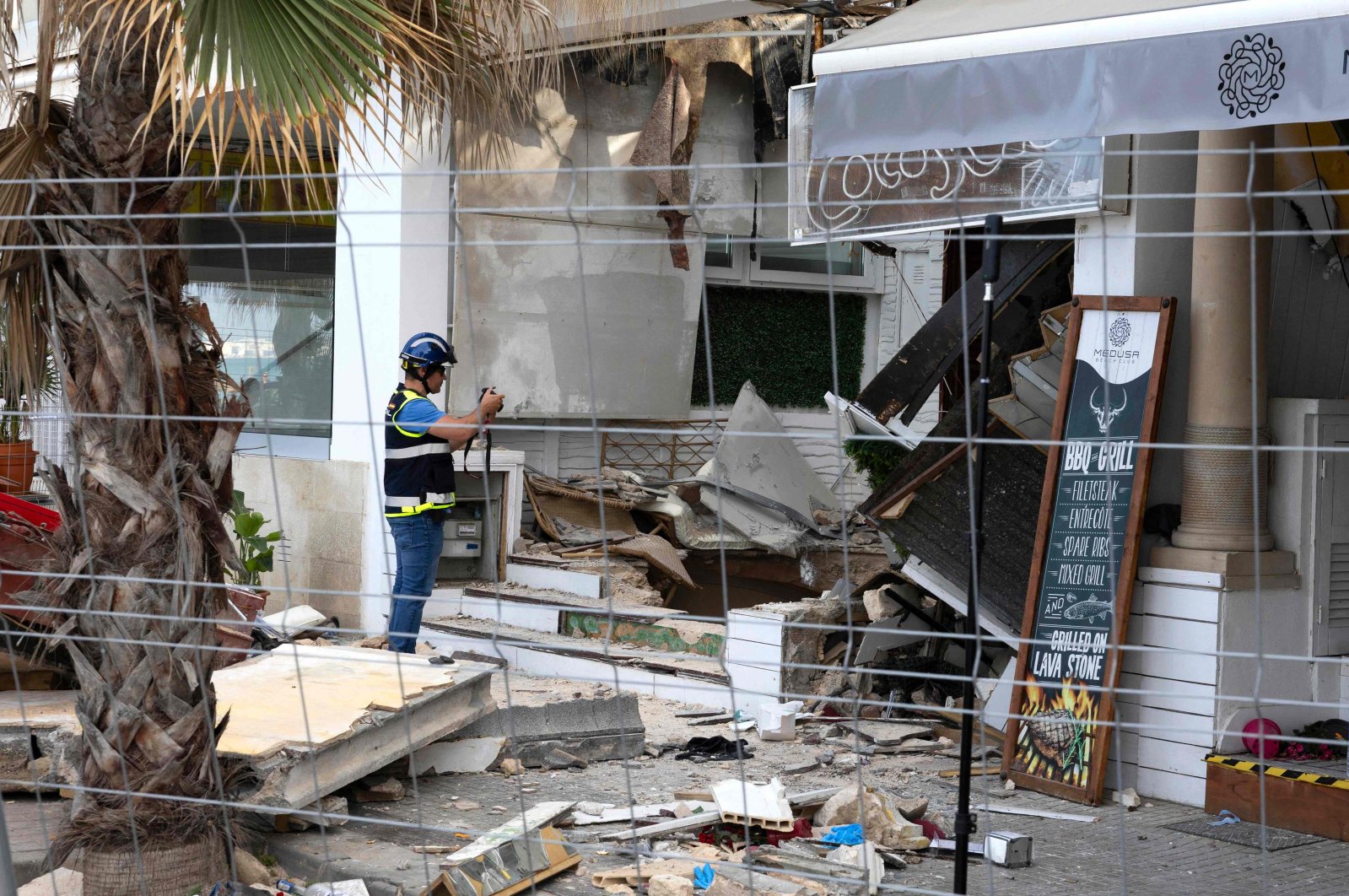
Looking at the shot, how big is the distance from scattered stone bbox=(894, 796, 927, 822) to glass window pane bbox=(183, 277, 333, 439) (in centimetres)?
642

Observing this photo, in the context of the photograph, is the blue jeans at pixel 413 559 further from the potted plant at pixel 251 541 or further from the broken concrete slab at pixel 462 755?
the potted plant at pixel 251 541

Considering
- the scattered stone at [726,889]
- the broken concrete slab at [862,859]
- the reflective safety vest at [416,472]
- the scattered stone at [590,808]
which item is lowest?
the scattered stone at [590,808]

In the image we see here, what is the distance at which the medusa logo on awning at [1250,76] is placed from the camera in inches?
188

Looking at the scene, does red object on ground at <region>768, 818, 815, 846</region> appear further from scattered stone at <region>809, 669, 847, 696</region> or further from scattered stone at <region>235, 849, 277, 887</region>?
scattered stone at <region>809, 669, 847, 696</region>

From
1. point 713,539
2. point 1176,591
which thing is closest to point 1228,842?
point 1176,591

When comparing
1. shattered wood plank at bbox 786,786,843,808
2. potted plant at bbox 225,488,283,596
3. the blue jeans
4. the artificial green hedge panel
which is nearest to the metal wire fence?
shattered wood plank at bbox 786,786,843,808

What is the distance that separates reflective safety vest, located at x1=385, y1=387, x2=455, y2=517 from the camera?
7297 mm

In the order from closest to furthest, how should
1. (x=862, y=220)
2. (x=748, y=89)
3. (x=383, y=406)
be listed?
(x=862, y=220)
(x=383, y=406)
(x=748, y=89)

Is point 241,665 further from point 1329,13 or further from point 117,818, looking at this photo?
point 1329,13

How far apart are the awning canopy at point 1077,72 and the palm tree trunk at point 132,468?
3.07m

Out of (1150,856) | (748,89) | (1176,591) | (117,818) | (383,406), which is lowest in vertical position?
(1150,856)

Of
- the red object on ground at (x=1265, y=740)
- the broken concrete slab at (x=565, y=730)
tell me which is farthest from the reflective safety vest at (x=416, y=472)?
the red object on ground at (x=1265, y=740)

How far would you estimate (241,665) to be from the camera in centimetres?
615

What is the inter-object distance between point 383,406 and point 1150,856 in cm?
658
